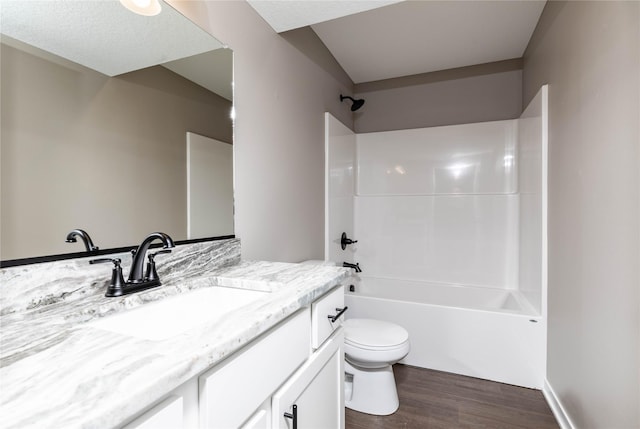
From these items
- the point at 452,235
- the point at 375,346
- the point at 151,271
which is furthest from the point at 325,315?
the point at 452,235

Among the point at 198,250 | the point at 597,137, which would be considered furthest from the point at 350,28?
the point at 198,250

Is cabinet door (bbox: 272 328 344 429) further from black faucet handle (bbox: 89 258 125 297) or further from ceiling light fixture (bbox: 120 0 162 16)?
ceiling light fixture (bbox: 120 0 162 16)

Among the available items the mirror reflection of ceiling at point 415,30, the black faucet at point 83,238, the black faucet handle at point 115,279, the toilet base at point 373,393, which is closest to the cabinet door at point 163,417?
the black faucet handle at point 115,279

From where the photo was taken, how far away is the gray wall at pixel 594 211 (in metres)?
1.10

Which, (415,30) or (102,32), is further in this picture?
(415,30)

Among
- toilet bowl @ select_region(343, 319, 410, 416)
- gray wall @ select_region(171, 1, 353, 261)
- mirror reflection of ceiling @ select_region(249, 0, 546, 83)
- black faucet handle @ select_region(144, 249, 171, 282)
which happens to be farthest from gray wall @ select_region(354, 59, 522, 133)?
black faucet handle @ select_region(144, 249, 171, 282)

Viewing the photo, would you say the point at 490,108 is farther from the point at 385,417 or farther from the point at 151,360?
the point at 151,360

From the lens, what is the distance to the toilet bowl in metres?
1.78

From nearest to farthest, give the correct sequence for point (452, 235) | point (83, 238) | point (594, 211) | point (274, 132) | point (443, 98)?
point (83, 238) → point (594, 211) → point (274, 132) → point (452, 235) → point (443, 98)

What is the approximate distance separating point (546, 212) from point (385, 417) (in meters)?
1.64

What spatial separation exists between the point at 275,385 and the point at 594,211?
1509 mm

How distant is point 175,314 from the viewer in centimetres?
98

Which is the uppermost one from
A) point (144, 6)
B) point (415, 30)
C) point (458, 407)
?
point (415, 30)

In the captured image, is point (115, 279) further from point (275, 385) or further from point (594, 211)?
point (594, 211)
